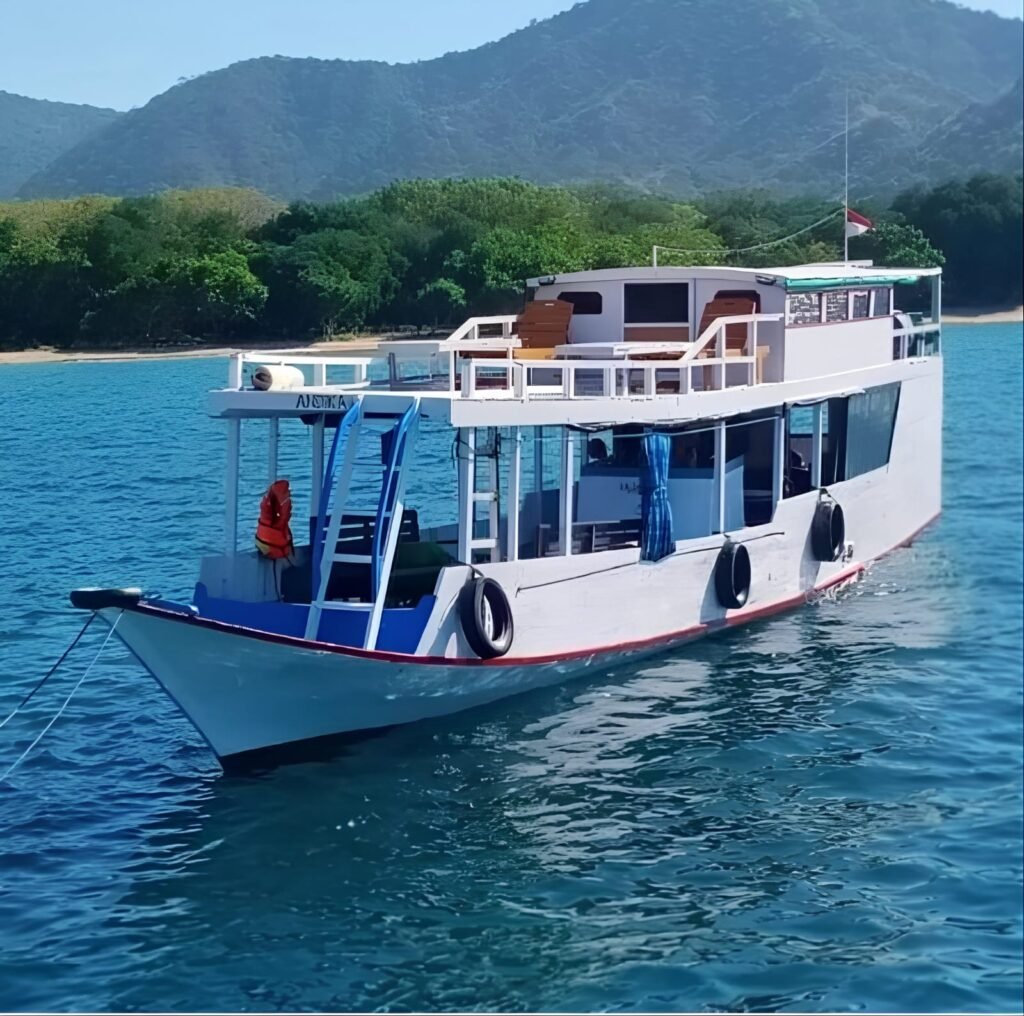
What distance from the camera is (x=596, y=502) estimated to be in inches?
590

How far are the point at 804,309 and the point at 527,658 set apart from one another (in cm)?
579

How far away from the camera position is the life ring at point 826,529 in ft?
52.5

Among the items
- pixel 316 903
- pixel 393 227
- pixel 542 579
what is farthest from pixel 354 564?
pixel 393 227

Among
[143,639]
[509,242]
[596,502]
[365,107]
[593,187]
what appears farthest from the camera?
[365,107]

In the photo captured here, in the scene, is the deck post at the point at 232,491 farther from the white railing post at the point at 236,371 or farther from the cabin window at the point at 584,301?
Answer: the cabin window at the point at 584,301

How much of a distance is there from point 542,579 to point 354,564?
161 cm

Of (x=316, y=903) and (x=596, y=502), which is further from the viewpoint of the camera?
(x=596, y=502)

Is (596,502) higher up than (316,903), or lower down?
higher up

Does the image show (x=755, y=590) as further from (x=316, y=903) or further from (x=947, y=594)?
(x=316, y=903)

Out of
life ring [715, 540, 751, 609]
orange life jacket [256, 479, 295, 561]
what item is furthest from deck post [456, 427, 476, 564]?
life ring [715, 540, 751, 609]

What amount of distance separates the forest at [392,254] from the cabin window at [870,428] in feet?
66.5

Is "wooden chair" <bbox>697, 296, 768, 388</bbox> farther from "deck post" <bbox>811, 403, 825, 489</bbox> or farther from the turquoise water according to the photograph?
the turquoise water

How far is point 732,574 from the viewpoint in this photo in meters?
14.6

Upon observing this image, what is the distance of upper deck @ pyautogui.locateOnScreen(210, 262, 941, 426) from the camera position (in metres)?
12.6
